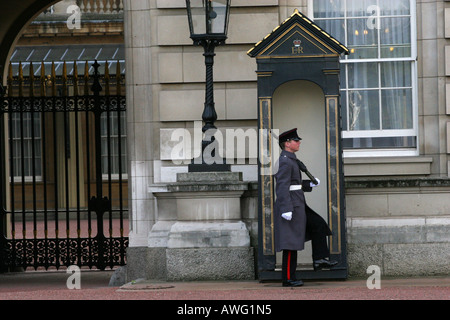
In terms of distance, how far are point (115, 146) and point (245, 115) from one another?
55.0 feet

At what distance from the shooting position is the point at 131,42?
1162 cm

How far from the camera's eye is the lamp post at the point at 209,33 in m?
10.7

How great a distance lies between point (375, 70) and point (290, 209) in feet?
8.65

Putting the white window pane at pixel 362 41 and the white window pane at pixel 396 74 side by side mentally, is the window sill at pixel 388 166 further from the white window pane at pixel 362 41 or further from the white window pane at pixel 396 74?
the white window pane at pixel 362 41

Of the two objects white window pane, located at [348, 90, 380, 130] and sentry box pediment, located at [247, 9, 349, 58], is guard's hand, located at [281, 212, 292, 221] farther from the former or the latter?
white window pane, located at [348, 90, 380, 130]

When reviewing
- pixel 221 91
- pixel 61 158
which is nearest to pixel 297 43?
pixel 221 91

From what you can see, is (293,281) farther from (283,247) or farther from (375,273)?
(375,273)

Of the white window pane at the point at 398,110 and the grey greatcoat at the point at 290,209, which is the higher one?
the white window pane at the point at 398,110

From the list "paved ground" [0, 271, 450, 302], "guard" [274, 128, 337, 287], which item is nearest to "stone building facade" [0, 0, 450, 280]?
"paved ground" [0, 271, 450, 302]

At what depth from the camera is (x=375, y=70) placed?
38.6 ft

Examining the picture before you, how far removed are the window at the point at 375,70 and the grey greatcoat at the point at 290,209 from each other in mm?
1813

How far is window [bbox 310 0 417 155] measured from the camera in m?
11.7

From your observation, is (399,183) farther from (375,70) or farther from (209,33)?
(209,33)

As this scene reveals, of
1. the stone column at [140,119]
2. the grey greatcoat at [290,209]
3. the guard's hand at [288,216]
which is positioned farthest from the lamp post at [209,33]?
the guard's hand at [288,216]
